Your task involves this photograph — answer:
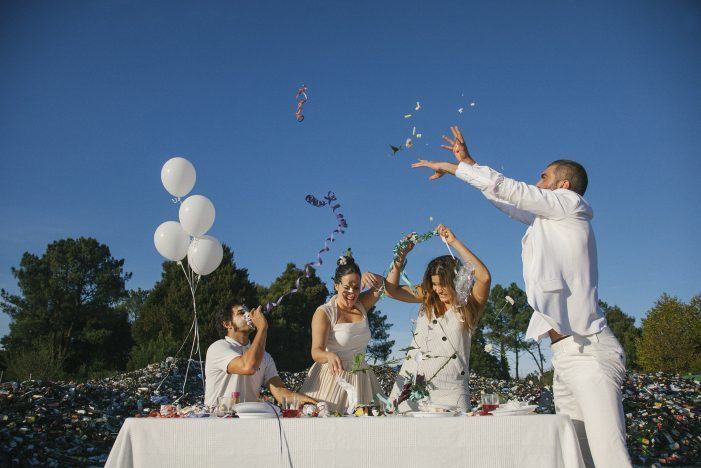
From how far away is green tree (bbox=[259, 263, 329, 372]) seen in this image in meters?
28.9

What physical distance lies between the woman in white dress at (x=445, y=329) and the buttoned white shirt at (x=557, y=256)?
2.60ft

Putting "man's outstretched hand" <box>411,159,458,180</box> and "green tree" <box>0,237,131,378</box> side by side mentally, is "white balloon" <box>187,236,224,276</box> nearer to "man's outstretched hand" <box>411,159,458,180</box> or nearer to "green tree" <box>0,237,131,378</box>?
"man's outstretched hand" <box>411,159,458,180</box>

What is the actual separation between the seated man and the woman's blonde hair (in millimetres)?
1212

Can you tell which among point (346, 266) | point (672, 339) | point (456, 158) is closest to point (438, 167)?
point (456, 158)

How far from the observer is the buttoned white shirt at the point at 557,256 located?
124 inches

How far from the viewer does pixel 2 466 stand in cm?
697

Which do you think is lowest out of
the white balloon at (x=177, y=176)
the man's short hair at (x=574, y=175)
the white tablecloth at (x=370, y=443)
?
the white tablecloth at (x=370, y=443)

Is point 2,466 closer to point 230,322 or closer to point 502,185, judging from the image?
point 230,322

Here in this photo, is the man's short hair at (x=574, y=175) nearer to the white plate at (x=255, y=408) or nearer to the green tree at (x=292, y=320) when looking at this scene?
the white plate at (x=255, y=408)

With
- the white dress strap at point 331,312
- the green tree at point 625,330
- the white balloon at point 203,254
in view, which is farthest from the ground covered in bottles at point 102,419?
the green tree at point 625,330

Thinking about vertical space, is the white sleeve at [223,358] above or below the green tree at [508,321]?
below

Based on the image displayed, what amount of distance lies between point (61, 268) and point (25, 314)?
343 centimetres

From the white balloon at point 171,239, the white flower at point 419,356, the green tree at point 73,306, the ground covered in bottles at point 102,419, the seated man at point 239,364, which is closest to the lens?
the white flower at point 419,356

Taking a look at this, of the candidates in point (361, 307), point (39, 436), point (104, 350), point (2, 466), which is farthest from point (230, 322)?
point (104, 350)
